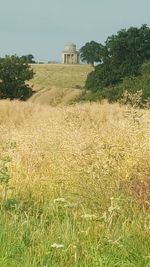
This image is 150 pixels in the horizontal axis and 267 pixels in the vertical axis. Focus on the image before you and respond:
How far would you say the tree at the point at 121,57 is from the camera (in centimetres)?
5109

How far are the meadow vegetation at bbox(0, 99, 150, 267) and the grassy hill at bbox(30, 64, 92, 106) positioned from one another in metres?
39.9

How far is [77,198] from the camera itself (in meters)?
5.48

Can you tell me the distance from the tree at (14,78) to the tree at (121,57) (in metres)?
6.21

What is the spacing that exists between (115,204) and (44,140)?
3.63 m

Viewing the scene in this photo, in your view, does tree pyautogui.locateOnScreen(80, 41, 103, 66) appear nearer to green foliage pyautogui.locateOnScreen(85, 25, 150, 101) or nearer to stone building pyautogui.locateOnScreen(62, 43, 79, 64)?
stone building pyautogui.locateOnScreen(62, 43, 79, 64)

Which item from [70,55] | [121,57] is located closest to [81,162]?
[121,57]

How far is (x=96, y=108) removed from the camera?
18703mm

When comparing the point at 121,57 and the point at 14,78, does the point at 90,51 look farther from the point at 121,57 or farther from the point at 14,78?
the point at 14,78

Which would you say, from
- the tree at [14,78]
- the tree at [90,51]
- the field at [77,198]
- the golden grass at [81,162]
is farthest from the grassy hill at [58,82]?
the field at [77,198]

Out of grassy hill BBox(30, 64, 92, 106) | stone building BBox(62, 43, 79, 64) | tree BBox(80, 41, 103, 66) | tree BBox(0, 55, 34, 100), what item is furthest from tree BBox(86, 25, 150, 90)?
stone building BBox(62, 43, 79, 64)

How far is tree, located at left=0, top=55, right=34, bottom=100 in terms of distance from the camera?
46812 millimetres

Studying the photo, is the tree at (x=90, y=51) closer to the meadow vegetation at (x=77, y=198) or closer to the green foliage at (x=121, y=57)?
the green foliage at (x=121, y=57)

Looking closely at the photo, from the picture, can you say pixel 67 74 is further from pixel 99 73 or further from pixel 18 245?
pixel 18 245

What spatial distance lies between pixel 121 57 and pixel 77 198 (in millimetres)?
48891
